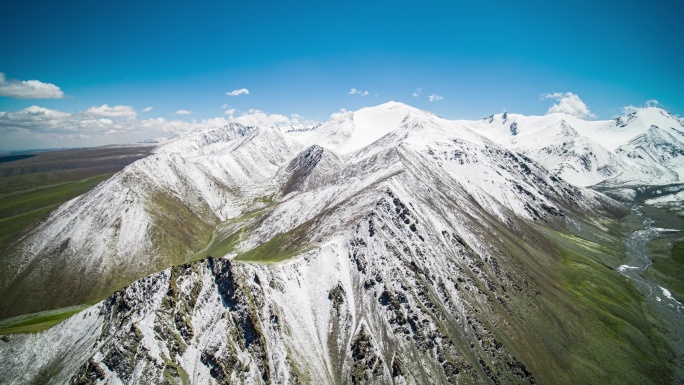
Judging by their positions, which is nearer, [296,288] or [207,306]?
[207,306]

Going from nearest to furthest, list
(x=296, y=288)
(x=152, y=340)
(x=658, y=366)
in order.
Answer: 1. (x=152, y=340)
2. (x=296, y=288)
3. (x=658, y=366)

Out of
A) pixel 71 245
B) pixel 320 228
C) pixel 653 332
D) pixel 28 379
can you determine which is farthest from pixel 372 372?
pixel 71 245

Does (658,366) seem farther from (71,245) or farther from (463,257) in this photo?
(71,245)

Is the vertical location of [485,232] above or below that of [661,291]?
above

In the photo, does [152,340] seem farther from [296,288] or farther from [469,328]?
[469,328]

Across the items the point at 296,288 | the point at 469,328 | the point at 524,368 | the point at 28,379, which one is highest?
the point at 296,288

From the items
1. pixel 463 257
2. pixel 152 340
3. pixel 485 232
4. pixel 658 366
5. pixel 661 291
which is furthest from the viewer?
pixel 661 291

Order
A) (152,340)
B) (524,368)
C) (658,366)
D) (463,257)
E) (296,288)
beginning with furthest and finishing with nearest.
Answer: (463,257)
(658,366)
(296,288)
(524,368)
(152,340)

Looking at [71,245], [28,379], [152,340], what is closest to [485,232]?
[152,340]

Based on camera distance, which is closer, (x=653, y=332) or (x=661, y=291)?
(x=653, y=332)
